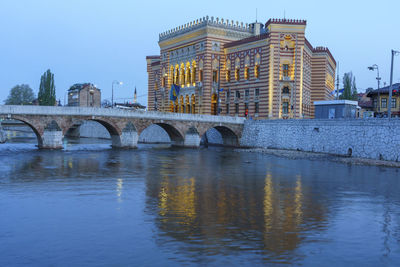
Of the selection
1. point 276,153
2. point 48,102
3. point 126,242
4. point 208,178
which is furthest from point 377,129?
point 48,102

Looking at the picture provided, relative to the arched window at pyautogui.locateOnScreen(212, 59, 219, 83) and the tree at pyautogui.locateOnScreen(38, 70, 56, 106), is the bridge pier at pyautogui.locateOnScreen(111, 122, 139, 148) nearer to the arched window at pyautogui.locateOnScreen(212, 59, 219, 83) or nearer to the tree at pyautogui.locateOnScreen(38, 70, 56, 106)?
the arched window at pyautogui.locateOnScreen(212, 59, 219, 83)

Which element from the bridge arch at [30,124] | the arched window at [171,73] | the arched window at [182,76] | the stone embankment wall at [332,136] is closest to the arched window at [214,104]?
the arched window at [182,76]

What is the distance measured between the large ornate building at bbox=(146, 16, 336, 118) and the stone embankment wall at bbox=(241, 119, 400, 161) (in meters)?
5.59

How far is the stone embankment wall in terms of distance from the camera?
39938mm

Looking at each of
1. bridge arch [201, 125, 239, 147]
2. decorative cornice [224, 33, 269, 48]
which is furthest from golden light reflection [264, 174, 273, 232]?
decorative cornice [224, 33, 269, 48]

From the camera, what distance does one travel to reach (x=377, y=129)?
4103 centimetres

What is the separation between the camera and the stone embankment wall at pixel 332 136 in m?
39.9

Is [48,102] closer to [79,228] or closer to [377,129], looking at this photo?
[377,129]

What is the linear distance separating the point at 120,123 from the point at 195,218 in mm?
37085

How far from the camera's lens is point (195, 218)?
16.7 metres

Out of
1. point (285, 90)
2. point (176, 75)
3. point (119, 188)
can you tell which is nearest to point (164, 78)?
point (176, 75)

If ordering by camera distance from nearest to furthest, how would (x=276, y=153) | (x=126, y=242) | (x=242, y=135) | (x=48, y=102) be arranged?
(x=126, y=242), (x=276, y=153), (x=242, y=135), (x=48, y=102)

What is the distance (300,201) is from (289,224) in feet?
16.4

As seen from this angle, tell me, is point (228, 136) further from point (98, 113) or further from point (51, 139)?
point (51, 139)
